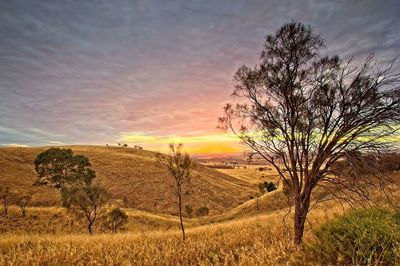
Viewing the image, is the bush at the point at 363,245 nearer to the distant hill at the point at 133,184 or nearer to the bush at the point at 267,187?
the distant hill at the point at 133,184

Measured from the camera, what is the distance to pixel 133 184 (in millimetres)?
72250

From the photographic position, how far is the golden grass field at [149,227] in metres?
8.95

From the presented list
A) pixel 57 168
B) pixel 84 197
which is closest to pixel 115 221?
pixel 84 197

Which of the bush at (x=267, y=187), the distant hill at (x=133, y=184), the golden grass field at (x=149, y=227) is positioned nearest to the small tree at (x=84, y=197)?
the golden grass field at (x=149, y=227)

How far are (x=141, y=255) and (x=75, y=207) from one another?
94.4ft

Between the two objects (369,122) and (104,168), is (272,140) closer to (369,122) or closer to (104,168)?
(369,122)

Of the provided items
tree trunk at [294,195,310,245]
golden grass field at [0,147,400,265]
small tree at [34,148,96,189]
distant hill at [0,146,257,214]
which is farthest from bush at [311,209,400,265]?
small tree at [34,148,96,189]

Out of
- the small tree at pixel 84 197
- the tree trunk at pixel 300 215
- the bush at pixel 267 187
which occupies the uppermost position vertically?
the tree trunk at pixel 300 215

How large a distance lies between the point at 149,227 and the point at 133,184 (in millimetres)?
33974

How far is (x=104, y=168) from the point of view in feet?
262

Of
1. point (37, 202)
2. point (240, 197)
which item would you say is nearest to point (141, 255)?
point (37, 202)

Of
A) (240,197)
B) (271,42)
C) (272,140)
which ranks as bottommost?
(240,197)

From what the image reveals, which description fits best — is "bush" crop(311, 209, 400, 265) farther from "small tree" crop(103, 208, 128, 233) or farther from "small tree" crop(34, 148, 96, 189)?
"small tree" crop(34, 148, 96, 189)

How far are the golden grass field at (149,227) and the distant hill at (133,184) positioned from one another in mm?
226
